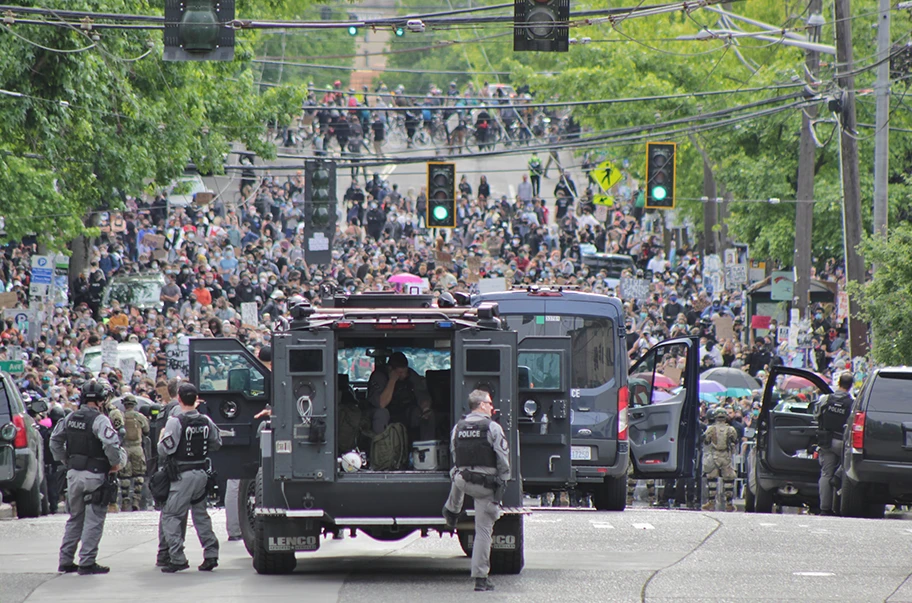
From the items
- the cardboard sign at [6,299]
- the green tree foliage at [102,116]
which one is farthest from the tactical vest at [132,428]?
the cardboard sign at [6,299]

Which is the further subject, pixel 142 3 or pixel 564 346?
pixel 142 3

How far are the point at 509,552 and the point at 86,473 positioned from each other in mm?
3490

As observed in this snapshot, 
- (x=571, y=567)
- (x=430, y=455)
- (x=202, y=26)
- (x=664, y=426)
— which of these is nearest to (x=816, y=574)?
(x=571, y=567)

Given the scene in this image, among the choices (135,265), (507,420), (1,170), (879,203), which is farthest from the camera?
(135,265)

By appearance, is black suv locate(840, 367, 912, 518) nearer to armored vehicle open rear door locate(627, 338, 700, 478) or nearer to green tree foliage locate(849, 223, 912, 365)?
armored vehicle open rear door locate(627, 338, 700, 478)

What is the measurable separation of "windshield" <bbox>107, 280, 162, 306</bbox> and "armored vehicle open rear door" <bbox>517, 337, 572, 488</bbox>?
915 inches

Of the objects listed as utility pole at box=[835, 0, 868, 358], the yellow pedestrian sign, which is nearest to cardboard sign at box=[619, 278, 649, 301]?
the yellow pedestrian sign

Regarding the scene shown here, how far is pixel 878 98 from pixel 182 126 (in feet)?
42.2

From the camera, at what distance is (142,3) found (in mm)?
28266

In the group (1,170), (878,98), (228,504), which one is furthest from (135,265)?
(228,504)

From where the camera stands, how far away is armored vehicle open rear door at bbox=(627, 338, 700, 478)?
20375 mm

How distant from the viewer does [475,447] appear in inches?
476

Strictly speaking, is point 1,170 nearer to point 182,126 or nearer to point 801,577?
point 182,126

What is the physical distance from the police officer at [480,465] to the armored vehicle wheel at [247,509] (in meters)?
2.74
